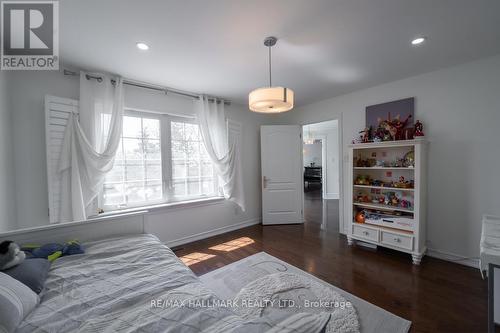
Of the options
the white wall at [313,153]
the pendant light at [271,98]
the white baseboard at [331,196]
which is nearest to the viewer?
the pendant light at [271,98]

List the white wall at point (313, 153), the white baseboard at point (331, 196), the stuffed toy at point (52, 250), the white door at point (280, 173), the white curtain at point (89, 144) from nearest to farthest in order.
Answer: the stuffed toy at point (52, 250) → the white curtain at point (89, 144) → the white door at point (280, 173) → the white baseboard at point (331, 196) → the white wall at point (313, 153)

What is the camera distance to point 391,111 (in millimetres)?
2818

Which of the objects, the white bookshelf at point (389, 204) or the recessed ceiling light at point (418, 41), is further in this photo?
the white bookshelf at point (389, 204)

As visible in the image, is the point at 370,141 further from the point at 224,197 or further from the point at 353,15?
the point at 224,197

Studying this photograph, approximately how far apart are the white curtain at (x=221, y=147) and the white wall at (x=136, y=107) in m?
0.26

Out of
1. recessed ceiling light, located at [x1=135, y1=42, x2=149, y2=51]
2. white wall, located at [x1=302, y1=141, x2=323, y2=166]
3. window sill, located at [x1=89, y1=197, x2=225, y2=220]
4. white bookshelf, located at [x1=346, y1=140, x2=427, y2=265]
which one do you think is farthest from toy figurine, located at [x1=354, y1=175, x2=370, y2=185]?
white wall, located at [x1=302, y1=141, x2=323, y2=166]

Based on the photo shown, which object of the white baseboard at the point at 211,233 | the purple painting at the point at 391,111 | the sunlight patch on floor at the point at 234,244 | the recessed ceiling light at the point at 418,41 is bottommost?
the sunlight patch on floor at the point at 234,244

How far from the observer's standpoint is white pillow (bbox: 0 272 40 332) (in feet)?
2.63

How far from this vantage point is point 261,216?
416 centimetres

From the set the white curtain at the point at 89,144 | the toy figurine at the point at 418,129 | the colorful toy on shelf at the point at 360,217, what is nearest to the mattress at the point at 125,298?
the white curtain at the point at 89,144

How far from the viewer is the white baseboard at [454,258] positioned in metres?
2.27

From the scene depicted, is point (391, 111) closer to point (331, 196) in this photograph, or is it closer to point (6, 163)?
point (331, 196)

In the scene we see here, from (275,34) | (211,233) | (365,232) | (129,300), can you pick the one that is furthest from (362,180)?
(129,300)

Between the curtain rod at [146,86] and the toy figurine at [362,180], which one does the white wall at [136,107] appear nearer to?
the curtain rod at [146,86]
